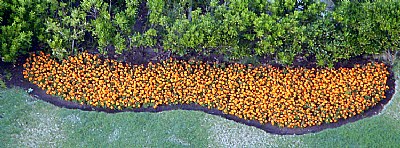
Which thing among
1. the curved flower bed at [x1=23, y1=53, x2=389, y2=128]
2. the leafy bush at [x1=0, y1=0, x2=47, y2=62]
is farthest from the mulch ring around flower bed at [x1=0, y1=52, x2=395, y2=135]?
the leafy bush at [x1=0, y1=0, x2=47, y2=62]

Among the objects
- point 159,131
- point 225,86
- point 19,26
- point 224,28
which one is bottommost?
point 159,131

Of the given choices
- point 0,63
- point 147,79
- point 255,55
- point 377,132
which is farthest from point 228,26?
point 0,63

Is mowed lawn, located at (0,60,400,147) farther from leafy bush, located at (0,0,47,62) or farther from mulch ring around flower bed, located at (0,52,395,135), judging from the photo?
leafy bush, located at (0,0,47,62)

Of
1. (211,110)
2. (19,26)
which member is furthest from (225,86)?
(19,26)

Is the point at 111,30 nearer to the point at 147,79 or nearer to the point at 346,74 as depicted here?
the point at 147,79

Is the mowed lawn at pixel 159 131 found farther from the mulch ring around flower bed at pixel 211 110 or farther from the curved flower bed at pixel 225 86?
the curved flower bed at pixel 225 86

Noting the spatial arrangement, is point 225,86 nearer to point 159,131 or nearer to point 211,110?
point 211,110

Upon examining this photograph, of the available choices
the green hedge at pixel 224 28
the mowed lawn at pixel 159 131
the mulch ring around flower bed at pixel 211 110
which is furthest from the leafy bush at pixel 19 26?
the mowed lawn at pixel 159 131
